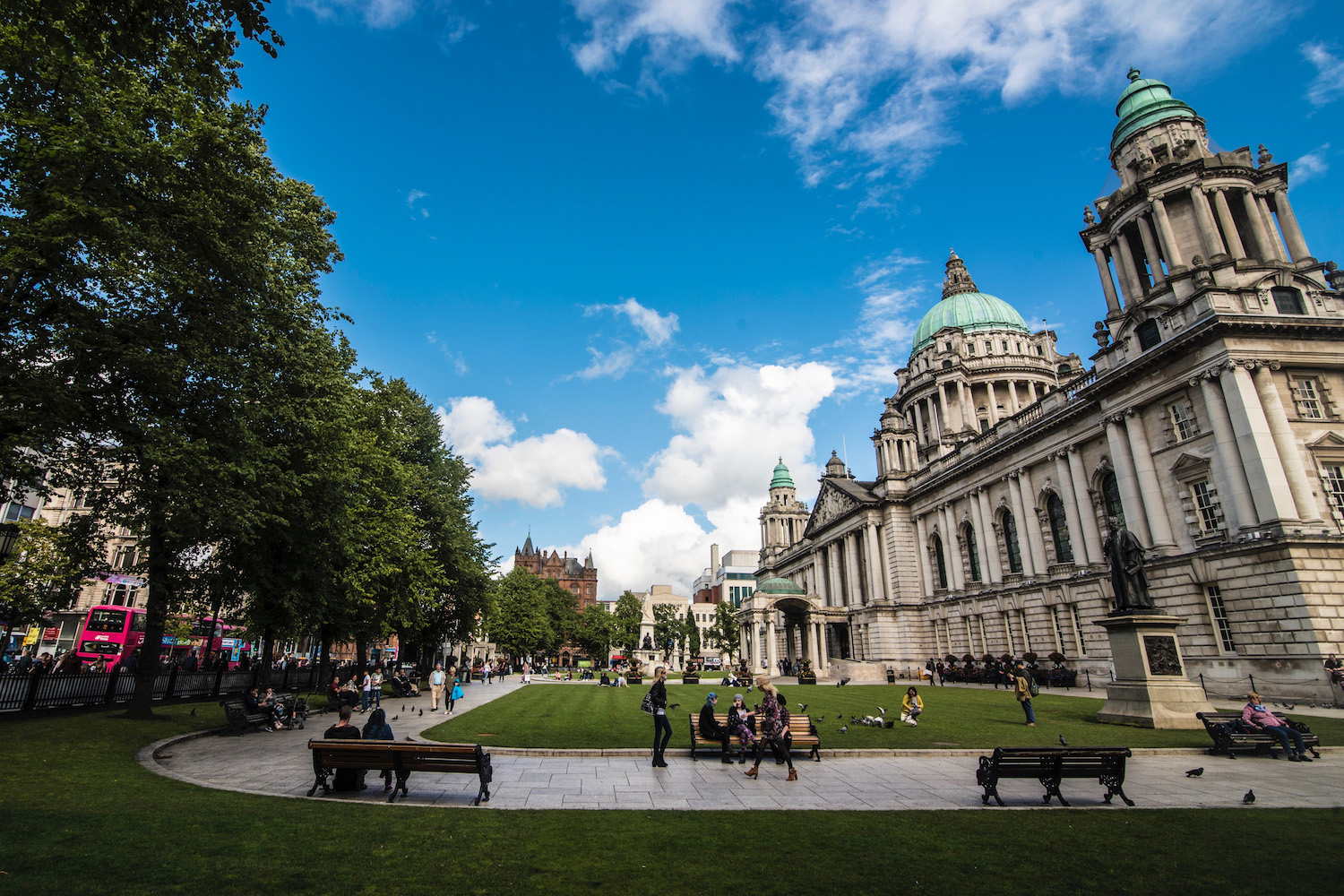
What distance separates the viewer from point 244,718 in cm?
1684

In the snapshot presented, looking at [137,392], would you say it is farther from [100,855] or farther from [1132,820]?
[1132,820]

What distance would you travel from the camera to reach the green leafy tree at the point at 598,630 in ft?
305

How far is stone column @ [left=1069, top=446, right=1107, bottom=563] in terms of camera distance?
35781 millimetres

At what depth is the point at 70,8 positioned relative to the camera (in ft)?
25.8

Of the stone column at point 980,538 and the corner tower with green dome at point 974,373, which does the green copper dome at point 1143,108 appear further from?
the corner tower with green dome at point 974,373

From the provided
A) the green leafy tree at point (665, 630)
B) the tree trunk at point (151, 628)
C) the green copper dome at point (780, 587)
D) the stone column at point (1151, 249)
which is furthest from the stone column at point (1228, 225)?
the green leafy tree at point (665, 630)

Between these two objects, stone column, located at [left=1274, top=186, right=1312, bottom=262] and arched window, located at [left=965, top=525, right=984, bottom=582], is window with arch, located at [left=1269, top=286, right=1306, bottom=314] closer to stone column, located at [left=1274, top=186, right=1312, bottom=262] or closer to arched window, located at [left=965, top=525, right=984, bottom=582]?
stone column, located at [left=1274, top=186, right=1312, bottom=262]

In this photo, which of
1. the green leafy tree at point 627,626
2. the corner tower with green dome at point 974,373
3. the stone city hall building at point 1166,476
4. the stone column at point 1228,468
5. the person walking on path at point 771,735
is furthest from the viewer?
the green leafy tree at point 627,626

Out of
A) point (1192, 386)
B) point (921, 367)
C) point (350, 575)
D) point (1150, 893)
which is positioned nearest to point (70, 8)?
point (1150, 893)

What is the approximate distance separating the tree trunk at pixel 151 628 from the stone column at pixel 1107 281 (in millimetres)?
45605

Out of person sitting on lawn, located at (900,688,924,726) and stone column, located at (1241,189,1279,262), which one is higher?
stone column, located at (1241,189,1279,262)

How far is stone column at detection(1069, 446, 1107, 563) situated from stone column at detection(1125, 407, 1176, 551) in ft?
15.7

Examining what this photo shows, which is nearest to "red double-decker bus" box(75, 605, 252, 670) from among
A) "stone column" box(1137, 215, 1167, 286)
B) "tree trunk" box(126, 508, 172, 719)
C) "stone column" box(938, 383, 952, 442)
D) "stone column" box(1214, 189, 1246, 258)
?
"tree trunk" box(126, 508, 172, 719)

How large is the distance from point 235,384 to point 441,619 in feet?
95.1
